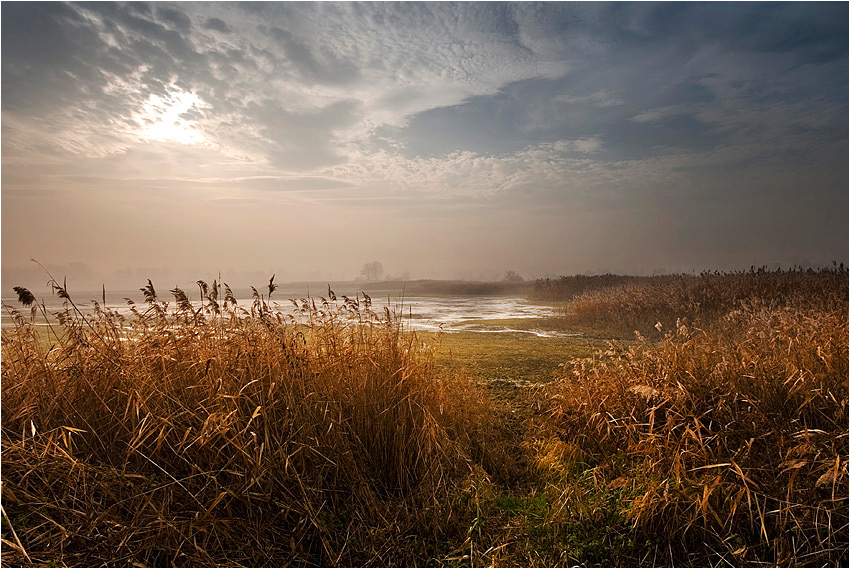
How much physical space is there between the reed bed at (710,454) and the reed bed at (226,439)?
0.88 meters

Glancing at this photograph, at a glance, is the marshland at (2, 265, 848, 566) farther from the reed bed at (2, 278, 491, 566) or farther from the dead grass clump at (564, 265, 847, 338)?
the dead grass clump at (564, 265, 847, 338)

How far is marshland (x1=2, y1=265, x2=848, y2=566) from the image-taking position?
2.69 meters

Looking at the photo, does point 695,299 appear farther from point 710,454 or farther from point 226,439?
point 226,439

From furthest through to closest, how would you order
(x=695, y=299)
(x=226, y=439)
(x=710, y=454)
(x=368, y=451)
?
(x=695, y=299) → (x=368, y=451) → (x=710, y=454) → (x=226, y=439)

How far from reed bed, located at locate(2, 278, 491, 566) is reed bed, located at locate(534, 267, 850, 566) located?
2.88 feet

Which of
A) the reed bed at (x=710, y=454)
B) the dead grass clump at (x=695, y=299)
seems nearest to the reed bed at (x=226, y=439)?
the reed bed at (x=710, y=454)

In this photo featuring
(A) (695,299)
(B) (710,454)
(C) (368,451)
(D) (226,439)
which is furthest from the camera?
(A) (695,299)

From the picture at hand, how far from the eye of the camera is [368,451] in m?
3.36

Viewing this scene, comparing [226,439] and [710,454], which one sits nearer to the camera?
[226,439]

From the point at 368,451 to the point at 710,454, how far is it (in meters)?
2.24

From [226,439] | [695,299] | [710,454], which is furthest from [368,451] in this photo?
[695,299]

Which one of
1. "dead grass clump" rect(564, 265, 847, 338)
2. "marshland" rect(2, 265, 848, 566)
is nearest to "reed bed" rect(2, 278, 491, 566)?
"marshland" rect(2, 265, 848, 566)

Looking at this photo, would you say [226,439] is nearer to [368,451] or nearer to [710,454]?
[368,451]

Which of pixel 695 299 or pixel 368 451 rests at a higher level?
pixel 695 299
